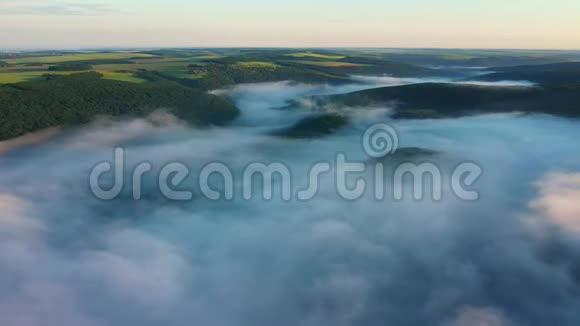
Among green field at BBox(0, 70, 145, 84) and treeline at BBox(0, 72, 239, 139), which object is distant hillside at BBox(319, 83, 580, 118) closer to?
treeline at BBox(0, 72, 239, 139)

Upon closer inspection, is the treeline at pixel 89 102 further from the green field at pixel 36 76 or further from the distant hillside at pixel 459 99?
the distant hillside at pixel 459 99

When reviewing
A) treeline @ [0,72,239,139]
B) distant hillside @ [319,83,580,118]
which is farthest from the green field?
distant hillside @ [319,83,580,118]

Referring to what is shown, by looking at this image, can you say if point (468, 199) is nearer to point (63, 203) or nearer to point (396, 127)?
point (396, 127)

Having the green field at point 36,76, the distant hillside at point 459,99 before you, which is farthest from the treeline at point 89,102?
the distant hillside at point 459,99

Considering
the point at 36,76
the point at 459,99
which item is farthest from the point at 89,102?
the point at 459,99

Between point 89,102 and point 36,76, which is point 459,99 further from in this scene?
point 36,76

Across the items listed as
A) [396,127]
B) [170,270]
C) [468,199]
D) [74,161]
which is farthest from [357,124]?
[170,270]
